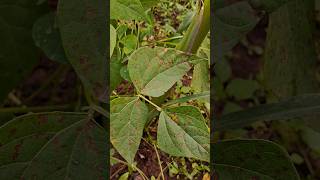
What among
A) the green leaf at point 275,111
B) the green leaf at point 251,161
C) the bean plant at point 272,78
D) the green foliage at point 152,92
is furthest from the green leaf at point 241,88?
the green foliage at point 152,92

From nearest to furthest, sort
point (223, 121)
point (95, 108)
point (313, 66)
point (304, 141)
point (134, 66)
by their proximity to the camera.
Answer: point (134, 66)
point (95, 108)
point (223, 121)
point (313, 66)
point (304, 141)

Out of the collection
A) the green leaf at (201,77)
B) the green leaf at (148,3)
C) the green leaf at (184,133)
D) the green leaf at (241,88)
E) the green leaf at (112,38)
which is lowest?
the green leaf at (184,133)

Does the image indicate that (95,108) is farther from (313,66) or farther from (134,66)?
(313,66)

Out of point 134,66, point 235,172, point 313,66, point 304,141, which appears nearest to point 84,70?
point 134,66

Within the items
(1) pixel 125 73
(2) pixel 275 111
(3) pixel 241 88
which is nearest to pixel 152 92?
(1) pixel 125 73

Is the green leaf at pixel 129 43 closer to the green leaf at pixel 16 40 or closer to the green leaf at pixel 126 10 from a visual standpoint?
the green leaf at pixel 126 10

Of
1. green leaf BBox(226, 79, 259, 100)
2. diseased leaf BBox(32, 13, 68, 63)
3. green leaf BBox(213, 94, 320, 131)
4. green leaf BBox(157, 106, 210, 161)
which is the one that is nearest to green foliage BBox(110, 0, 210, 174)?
green leaf BBox(157, 106, 210, 161)

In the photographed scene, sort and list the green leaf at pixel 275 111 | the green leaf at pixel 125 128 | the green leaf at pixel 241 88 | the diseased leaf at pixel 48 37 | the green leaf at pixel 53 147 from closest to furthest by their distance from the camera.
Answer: the green leaf at pixel 125 128, the green leaf at pixel 53 147, the green leaf at pixel 275 111, the diseased leaf at pixel 48 37, the green leaf at pixel 241 88
